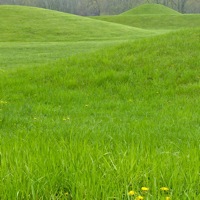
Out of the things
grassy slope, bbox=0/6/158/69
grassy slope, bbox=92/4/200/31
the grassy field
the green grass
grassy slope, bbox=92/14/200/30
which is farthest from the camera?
grassy slope, bbox=92/4/200/31

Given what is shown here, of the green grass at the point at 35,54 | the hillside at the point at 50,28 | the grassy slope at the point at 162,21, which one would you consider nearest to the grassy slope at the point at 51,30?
the hillside at the point at 50,28

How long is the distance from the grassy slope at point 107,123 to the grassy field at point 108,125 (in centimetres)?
1

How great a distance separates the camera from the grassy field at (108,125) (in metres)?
2.32

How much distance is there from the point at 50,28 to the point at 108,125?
42611 millimetres

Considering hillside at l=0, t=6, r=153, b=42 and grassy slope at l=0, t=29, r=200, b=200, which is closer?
grassy slope at l=0, t=29, r=200, b=200

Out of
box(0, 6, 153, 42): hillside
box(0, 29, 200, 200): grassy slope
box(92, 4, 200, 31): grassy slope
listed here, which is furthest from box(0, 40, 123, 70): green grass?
box(92, 4, 200, 31): grassy slope

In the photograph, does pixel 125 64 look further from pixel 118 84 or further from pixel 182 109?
pixel 182 109

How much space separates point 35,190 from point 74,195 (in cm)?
27

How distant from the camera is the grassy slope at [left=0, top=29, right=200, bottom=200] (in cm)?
235

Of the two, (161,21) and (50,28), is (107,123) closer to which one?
(50,28)

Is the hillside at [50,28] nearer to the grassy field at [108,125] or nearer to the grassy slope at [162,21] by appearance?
the grassy slope at [162,21]

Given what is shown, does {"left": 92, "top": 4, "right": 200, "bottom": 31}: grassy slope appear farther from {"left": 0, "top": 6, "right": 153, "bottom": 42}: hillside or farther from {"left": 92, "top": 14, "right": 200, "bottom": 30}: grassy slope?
{"left": 0, "top": 6, "right": 153, "bottom": 42}: hillside

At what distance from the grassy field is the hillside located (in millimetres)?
29351

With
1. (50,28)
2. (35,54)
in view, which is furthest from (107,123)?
(50,28)
